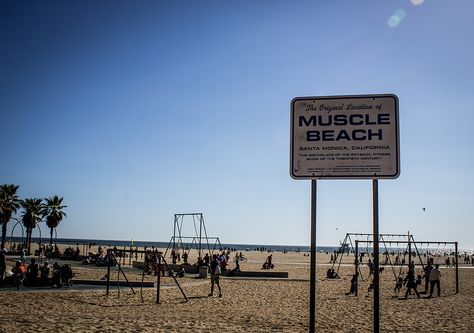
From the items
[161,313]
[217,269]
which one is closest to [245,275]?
[217,269]

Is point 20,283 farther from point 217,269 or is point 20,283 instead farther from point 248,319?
point 248,319

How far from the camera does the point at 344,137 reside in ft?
15.6

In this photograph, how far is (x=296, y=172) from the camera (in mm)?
4766

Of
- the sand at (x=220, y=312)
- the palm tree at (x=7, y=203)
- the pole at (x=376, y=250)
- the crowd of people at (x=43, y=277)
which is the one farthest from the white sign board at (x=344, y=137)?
the palm tree at (x=7, y=203)

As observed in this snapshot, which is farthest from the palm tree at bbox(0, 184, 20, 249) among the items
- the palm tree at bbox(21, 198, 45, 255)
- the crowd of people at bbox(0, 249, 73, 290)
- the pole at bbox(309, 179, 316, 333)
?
the pole at bbox(309, 179, 316, 333)

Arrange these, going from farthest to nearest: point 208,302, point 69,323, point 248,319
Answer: point 208,302 < point 248,319 < point 69,323

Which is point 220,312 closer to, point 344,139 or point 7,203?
point 344,139

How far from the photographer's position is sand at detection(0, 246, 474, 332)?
11.2 meters

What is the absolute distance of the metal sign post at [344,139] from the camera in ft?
15.1

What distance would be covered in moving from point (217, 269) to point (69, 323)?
8540mm

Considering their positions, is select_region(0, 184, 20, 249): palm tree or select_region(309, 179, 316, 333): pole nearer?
select_region(309, 179, 316, 333): pole

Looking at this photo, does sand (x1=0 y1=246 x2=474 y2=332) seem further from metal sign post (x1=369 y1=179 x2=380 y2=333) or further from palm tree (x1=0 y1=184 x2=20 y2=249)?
palm tree (x1=0 y1=184 x2=20 y2=249)

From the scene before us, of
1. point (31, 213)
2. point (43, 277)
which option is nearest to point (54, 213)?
point (31, 213)

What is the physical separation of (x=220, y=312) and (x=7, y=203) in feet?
148
